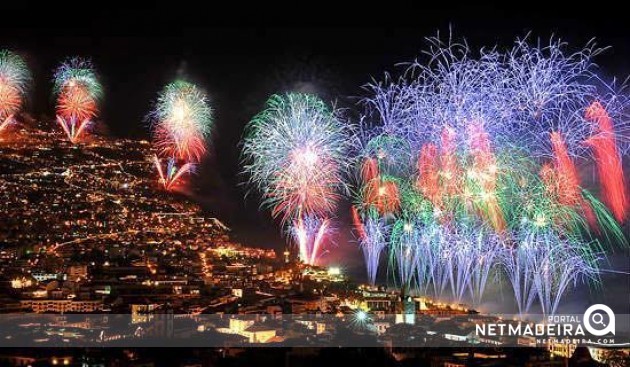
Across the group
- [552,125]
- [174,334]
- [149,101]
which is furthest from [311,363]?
[149,101]

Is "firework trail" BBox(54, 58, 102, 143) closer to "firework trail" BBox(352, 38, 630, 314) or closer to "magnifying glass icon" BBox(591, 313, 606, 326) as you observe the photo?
"firework trail" BBox(352, 38, 630, 314)

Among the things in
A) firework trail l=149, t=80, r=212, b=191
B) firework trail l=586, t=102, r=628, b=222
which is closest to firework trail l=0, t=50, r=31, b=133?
firework trail l=149, t=80, r=212, b=191

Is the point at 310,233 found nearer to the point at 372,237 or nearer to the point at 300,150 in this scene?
the point at 372,237

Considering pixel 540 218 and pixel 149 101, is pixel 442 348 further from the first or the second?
pixel 149 101

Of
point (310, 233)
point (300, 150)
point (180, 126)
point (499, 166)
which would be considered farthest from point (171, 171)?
point (499, 166)

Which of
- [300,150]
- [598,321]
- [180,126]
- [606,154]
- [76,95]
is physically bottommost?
[598,321]
